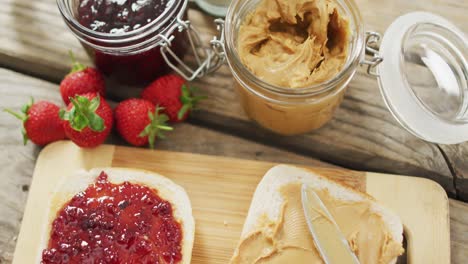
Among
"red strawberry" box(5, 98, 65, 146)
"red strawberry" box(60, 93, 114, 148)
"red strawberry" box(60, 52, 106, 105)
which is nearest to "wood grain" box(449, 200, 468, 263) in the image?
"red strawberry" box(60, 93, 114, 148)

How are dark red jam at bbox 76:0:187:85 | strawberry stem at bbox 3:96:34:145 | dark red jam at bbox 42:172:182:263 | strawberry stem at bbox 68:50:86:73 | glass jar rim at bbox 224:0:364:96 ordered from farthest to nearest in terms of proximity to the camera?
strawberry stem at bbox 68:50:86:73 < strawberry stem at bbox 3:96:34:145 < dark red jam at bbox 76:0:187:85 < dark red jam at bbox 42:172:182:263 < glass jar rim at bbox 224:0:364:96

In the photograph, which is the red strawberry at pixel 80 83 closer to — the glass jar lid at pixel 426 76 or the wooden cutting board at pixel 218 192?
the wooden cutting board at pixel 218 192

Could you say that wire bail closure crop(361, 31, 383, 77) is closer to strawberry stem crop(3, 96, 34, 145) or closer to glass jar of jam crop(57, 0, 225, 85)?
glass jar of jam crop(57, 0, 225, 85)

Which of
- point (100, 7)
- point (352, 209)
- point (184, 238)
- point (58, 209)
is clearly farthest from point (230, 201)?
point (100, 7)

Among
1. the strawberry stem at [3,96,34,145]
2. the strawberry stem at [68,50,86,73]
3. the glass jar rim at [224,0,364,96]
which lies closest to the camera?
the glass jar rim at [224,0,364,96]

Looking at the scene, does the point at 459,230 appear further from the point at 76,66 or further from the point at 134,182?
the point at 76,66

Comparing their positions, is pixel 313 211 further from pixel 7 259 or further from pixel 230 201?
pixel 7 259

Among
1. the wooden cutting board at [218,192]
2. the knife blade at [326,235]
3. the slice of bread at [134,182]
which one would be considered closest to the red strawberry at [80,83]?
the wooden cutting board at [218,192]
